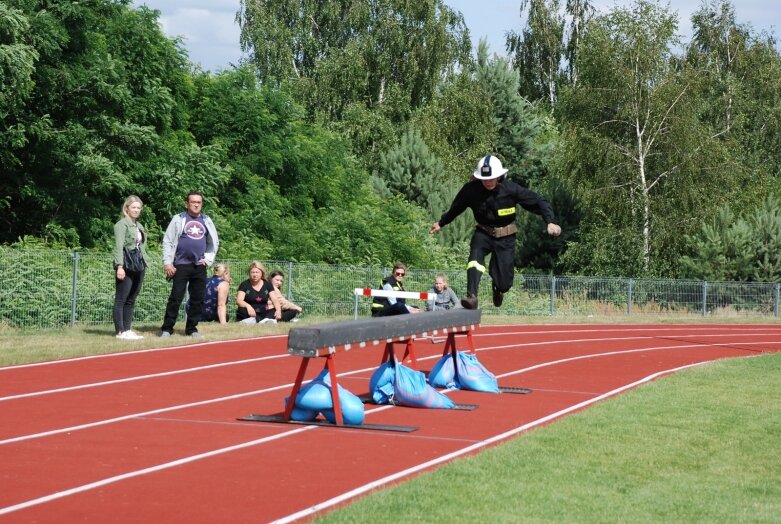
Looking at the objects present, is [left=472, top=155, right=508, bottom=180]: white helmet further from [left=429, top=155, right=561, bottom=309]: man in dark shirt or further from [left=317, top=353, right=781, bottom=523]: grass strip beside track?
[left=317, top=353, right=781, bottom=523]: grass strip beside track

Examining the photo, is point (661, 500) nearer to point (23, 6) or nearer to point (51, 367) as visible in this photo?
point (51, 367)

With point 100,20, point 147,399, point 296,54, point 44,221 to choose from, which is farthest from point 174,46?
point 147,399

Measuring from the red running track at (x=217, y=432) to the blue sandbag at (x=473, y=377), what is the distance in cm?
22

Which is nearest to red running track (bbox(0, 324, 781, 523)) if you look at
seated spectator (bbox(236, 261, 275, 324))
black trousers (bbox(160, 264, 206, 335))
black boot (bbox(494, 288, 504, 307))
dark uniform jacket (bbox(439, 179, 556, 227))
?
black trousers (bbox(160, 264, 206, 335))

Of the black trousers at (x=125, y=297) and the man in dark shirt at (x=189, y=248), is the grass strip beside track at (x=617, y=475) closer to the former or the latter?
the man in dark shirt at (x=189, y=248)

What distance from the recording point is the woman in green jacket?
16.2 metres

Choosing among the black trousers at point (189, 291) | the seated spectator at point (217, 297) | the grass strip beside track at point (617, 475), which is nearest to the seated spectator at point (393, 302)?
the seated spectator at point (217, 297)

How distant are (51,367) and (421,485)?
7544 mm

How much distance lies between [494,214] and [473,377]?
1735 mm

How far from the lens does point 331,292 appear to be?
2681cm

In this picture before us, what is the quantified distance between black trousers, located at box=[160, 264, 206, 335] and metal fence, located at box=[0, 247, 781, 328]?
149 inches

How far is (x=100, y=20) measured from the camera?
3120 cm

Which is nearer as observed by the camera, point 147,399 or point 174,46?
point 147,399

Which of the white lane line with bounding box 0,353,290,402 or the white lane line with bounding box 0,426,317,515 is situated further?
the white lane line with bounding box 0,353,290,402
